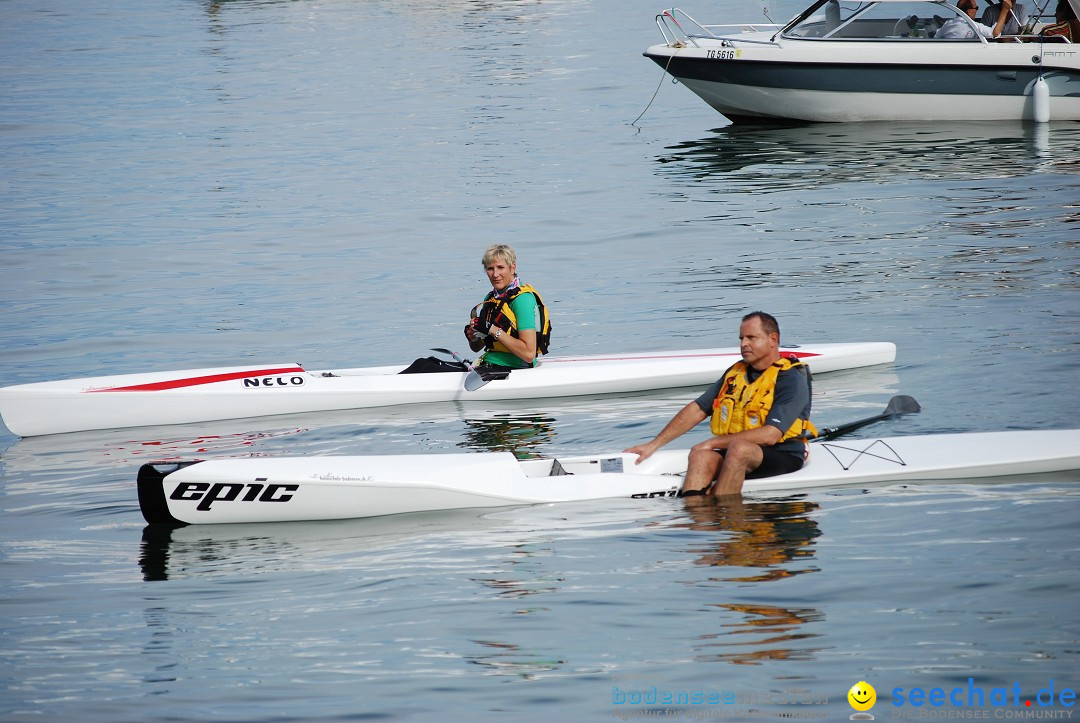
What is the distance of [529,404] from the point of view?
32.7 feet

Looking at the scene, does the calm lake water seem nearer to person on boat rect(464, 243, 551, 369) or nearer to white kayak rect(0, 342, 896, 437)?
white kayak rect(0, 342, 896, 437)

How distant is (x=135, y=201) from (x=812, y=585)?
15.8m

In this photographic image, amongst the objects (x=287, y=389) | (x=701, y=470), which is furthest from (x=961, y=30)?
(x=701, y=470)

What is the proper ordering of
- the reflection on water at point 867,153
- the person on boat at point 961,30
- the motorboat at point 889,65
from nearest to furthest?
the reflection on water at point 867,153
the person on boat at point 961,30
the motorboat at point 889,65

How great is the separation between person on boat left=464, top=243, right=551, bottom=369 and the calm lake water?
0.50m

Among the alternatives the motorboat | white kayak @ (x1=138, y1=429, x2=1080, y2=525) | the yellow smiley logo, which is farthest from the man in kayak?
the motorboat

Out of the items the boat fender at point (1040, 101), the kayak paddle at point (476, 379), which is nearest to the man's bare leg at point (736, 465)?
the kayak paddle at point (476, 379)

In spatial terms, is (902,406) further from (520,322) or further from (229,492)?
(229,492)

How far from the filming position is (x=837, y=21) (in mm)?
19188

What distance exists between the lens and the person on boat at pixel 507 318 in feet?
29.3

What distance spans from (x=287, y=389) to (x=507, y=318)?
1894mm

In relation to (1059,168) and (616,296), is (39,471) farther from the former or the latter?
(1059,168)

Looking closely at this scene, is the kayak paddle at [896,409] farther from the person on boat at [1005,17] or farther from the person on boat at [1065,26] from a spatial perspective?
the person on boat at [1065,26]

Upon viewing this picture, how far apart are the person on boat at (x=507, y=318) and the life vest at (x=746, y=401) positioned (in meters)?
2.21
